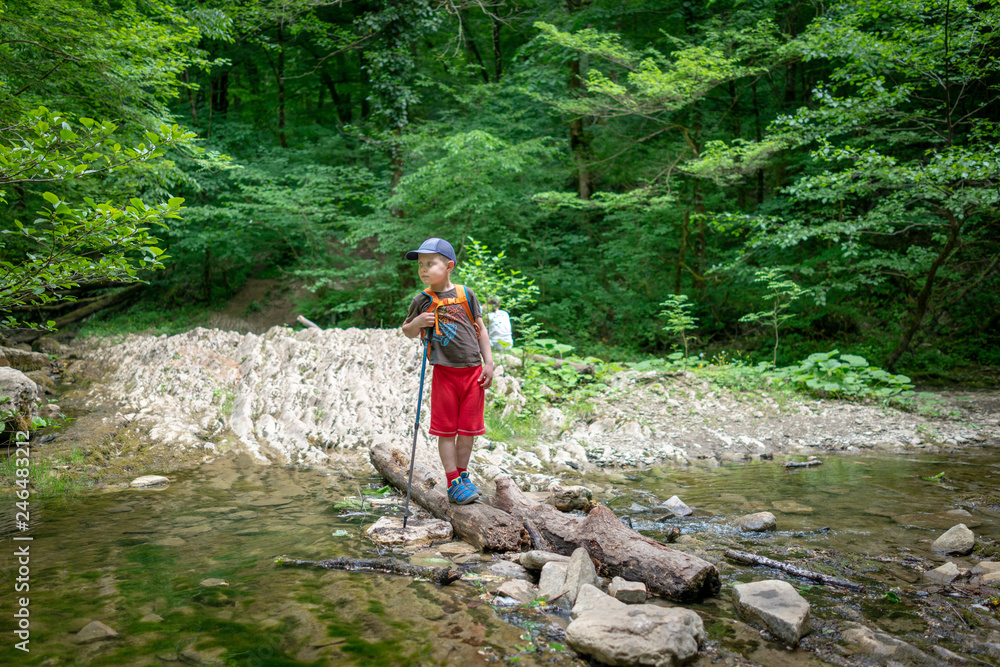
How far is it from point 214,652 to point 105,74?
25.7 feet

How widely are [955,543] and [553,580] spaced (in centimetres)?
248

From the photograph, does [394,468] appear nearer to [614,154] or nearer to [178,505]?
[178,505]

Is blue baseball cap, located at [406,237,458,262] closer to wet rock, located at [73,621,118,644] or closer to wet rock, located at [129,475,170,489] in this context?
wet rock, located at [73,621,118,644]

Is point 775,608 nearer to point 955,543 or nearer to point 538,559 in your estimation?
point 538,559

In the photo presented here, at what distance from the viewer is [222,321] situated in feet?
53.8

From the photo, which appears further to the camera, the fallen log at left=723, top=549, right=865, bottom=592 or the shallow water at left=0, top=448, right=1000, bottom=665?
the fallen log at left=723, top=549, right=865, bottom=592

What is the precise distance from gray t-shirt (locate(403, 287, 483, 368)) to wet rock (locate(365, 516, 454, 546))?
108 cm

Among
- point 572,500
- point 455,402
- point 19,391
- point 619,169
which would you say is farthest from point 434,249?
point 619,169

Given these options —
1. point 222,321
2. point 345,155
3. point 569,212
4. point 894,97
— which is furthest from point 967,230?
point 222,321

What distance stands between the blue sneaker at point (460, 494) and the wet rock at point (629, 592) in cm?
122

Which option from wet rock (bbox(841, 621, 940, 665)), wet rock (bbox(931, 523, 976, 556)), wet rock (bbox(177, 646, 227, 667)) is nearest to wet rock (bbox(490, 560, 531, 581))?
wet rock (bbox(177, 646, 227, 667))

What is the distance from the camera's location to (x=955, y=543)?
3.14 m

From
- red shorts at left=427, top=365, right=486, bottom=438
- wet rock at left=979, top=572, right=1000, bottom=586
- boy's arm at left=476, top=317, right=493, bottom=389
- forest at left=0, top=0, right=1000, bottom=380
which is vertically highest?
forest at left=0, top=0, right=1000, bottom=380

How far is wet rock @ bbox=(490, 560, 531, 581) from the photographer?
290 centimetres
